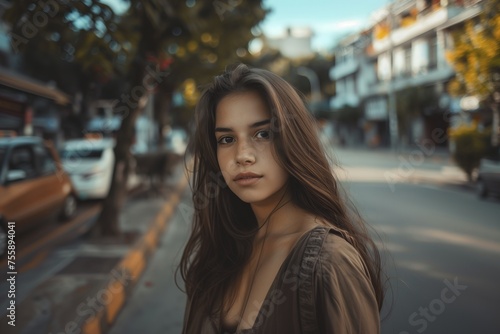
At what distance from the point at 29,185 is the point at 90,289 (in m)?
2.90

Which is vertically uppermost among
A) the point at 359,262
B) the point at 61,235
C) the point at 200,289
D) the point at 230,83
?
the point at 230,83

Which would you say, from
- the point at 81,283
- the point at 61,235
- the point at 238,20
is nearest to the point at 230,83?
the point at 81,283

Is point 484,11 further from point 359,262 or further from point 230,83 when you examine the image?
point 359,262

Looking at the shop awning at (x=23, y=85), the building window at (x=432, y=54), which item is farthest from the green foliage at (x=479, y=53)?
the shop awning at (x=23, y=85)

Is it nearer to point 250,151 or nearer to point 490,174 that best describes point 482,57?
point 490,174

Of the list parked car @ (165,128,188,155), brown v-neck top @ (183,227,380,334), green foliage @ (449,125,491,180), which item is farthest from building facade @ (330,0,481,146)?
parked car @ (165,128,188,155)

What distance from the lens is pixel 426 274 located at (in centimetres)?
345

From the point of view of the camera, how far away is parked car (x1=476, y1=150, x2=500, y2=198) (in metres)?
2.41

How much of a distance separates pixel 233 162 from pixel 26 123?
752cm

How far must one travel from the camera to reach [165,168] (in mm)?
12312

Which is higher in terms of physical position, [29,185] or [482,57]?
[482,57]

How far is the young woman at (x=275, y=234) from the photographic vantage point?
108 cm

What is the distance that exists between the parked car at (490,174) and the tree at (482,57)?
362mm

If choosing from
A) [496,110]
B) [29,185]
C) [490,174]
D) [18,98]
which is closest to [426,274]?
[490,174]
